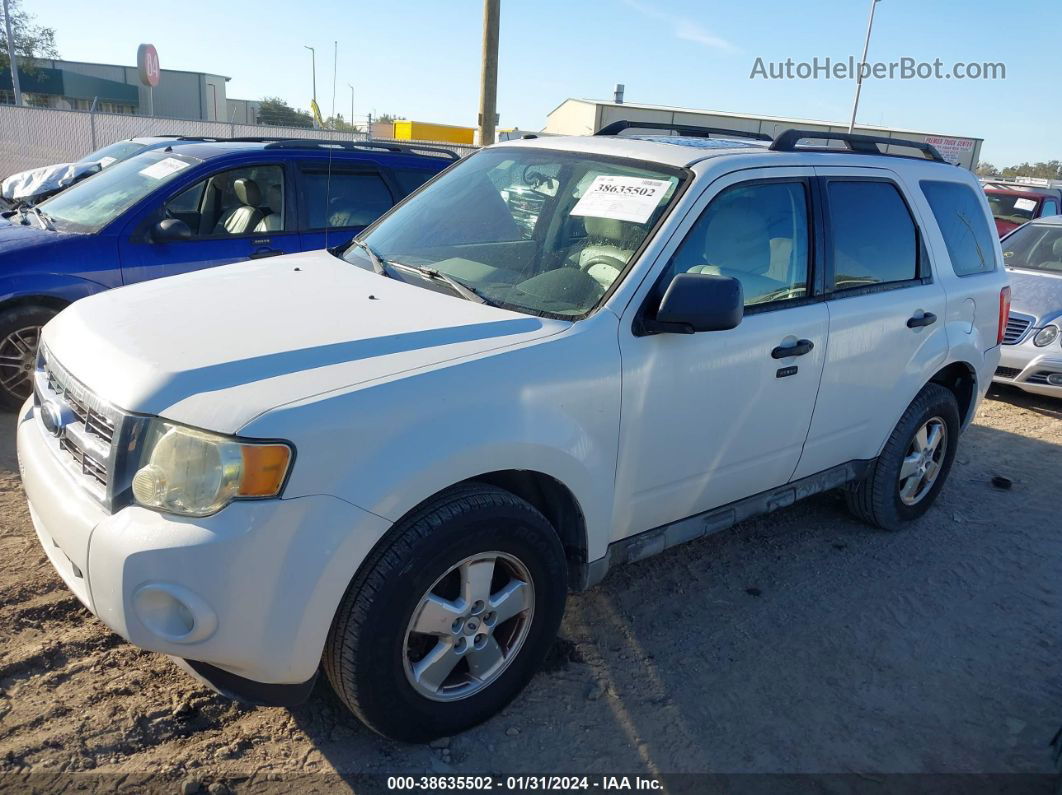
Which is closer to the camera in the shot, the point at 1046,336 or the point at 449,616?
the point at 449,616

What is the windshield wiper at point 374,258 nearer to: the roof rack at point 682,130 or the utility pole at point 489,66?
the roof rack at point 682,130

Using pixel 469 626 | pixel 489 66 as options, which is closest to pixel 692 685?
pixel 469 626

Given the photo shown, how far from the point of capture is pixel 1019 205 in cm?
1160

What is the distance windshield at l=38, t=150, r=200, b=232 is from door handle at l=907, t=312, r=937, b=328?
15.6ft

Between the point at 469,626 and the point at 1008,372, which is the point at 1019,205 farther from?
the point at 469,626

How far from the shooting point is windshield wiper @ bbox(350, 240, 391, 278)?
11.0 ft

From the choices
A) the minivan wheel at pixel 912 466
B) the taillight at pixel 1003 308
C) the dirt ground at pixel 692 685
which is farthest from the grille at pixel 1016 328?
the dirt ground at pixel 692 685

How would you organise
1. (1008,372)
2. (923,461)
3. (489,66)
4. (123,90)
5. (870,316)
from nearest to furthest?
(870,316)
(923,461)
(1008,372)
(489,66)
(123,90)

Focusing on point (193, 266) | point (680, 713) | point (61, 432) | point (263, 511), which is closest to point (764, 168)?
point (680, 713)

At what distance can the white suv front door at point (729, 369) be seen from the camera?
116 inches

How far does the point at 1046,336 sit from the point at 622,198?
585cm

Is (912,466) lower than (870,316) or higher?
lower

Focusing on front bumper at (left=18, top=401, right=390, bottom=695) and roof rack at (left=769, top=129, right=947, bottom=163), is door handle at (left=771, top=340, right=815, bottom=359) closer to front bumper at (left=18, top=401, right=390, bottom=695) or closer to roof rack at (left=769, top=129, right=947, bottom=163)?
roof rack at (left=769, top=129, right=947, bottom=163)

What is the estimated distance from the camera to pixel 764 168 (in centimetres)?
341
